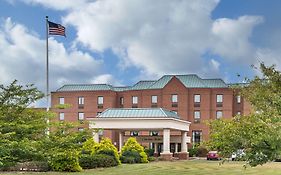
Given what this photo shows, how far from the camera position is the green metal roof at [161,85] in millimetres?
97750

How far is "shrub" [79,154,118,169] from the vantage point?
3978cm

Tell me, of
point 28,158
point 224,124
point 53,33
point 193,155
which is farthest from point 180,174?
point 193,155

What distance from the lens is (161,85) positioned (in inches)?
3903

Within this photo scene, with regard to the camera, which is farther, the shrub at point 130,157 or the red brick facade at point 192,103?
the red brick facade at point 192,103

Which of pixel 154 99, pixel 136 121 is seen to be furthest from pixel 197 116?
pixel 136 121

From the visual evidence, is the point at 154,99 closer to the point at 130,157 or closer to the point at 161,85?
the point at 161,85

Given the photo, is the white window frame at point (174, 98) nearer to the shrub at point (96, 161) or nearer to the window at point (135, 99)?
the window at point (135, 99)

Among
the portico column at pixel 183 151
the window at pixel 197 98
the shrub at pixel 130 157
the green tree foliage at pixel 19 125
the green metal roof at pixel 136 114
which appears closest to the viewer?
the green tree foliage at pixel 19 125

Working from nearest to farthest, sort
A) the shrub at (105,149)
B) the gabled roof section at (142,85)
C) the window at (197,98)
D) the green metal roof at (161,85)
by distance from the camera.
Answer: the shrub at (105,149)
the window at (197,98)
the green metal roof at (161,85)
the gabled roof section at (142,85)

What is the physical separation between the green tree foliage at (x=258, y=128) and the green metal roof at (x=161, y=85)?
2989 inches

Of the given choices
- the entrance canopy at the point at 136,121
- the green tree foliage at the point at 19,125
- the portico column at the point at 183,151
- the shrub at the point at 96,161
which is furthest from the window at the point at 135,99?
the green tree foliage at the point at 19,125

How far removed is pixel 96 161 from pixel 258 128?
24.5 m

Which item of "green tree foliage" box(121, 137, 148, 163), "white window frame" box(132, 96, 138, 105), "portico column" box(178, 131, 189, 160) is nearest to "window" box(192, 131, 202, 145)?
"white window frame" box(132, 96, 138, 105)

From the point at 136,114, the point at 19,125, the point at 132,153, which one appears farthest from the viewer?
the point at 136,114
